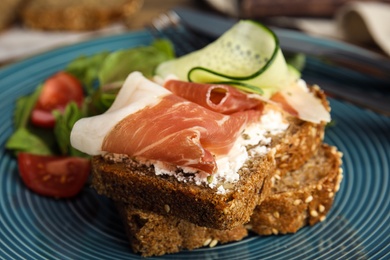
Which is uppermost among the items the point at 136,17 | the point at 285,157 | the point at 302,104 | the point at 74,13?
the point at 302,104

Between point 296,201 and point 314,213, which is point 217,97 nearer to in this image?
point 296,201

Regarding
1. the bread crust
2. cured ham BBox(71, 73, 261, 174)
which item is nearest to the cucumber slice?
cured ham BBox(71, 73, 261, 174)

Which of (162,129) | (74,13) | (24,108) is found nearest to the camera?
(162,129)

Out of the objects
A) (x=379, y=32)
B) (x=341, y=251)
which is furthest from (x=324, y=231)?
(x=379, y=32)

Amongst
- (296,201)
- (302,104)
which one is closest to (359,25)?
(302,104)

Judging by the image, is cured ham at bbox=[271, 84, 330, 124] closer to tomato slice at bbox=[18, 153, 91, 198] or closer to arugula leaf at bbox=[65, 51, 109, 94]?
tomato slice at bbox=[18, 153, 91, 198]

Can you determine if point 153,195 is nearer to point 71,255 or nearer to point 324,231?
point 71,255
